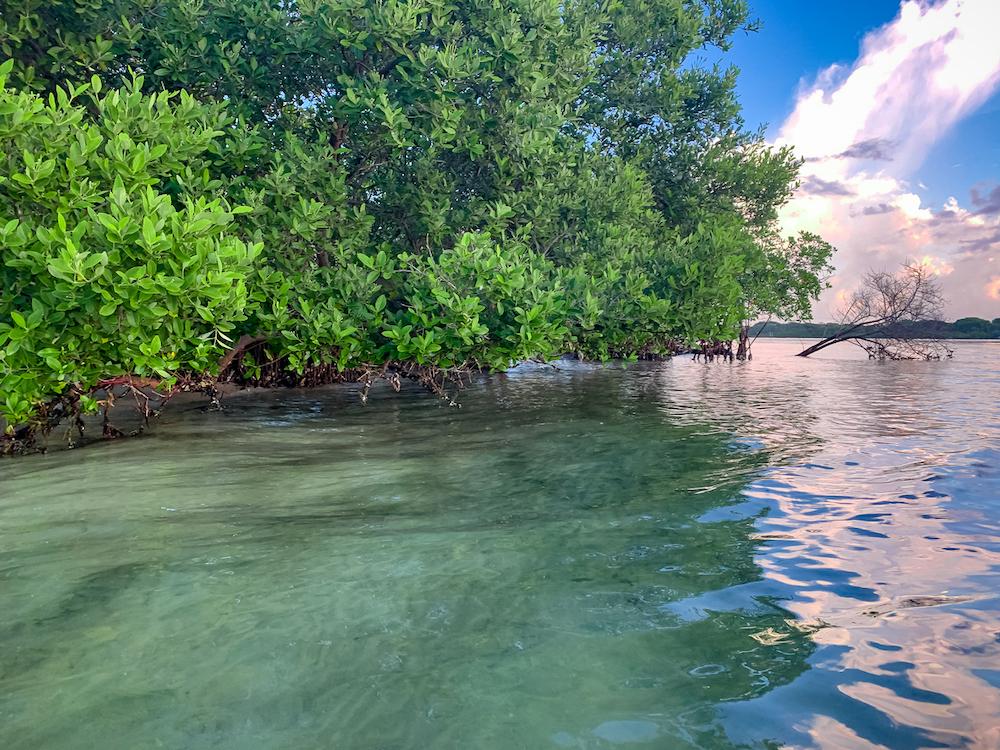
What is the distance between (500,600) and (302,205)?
27.0ft

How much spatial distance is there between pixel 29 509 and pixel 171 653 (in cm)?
364

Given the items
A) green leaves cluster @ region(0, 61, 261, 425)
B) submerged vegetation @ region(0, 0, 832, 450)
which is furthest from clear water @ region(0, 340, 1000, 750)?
submerged vegetation @ region(0, 0, 832, 450)

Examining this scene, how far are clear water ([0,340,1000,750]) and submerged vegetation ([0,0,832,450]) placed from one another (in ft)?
6.83

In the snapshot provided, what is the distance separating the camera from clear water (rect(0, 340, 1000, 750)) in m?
2.72

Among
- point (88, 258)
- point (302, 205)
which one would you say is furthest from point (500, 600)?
point (302, 205)

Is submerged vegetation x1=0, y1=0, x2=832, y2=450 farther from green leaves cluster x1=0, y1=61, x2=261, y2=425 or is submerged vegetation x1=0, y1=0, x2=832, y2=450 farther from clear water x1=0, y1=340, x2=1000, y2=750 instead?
clear water x1=0, y1=340, x2=1000, y2=750

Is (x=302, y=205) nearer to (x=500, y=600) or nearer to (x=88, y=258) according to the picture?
(x=88, y=258)

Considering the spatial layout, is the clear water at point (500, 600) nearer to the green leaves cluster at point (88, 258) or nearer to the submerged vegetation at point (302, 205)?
the green leaves cluster at point (88, 258)

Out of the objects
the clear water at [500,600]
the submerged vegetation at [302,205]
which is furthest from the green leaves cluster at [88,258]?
the clear water at [500,600]

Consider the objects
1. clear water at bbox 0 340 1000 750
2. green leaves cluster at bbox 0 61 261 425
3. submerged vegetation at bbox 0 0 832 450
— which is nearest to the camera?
clear water at bbox 0 340 1000 750

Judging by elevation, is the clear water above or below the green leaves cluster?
below

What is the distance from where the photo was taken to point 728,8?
22.0 metres

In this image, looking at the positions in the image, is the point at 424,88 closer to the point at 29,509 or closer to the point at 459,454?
the point at 459,454

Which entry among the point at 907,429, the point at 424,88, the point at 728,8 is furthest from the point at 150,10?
the point at 728,8
